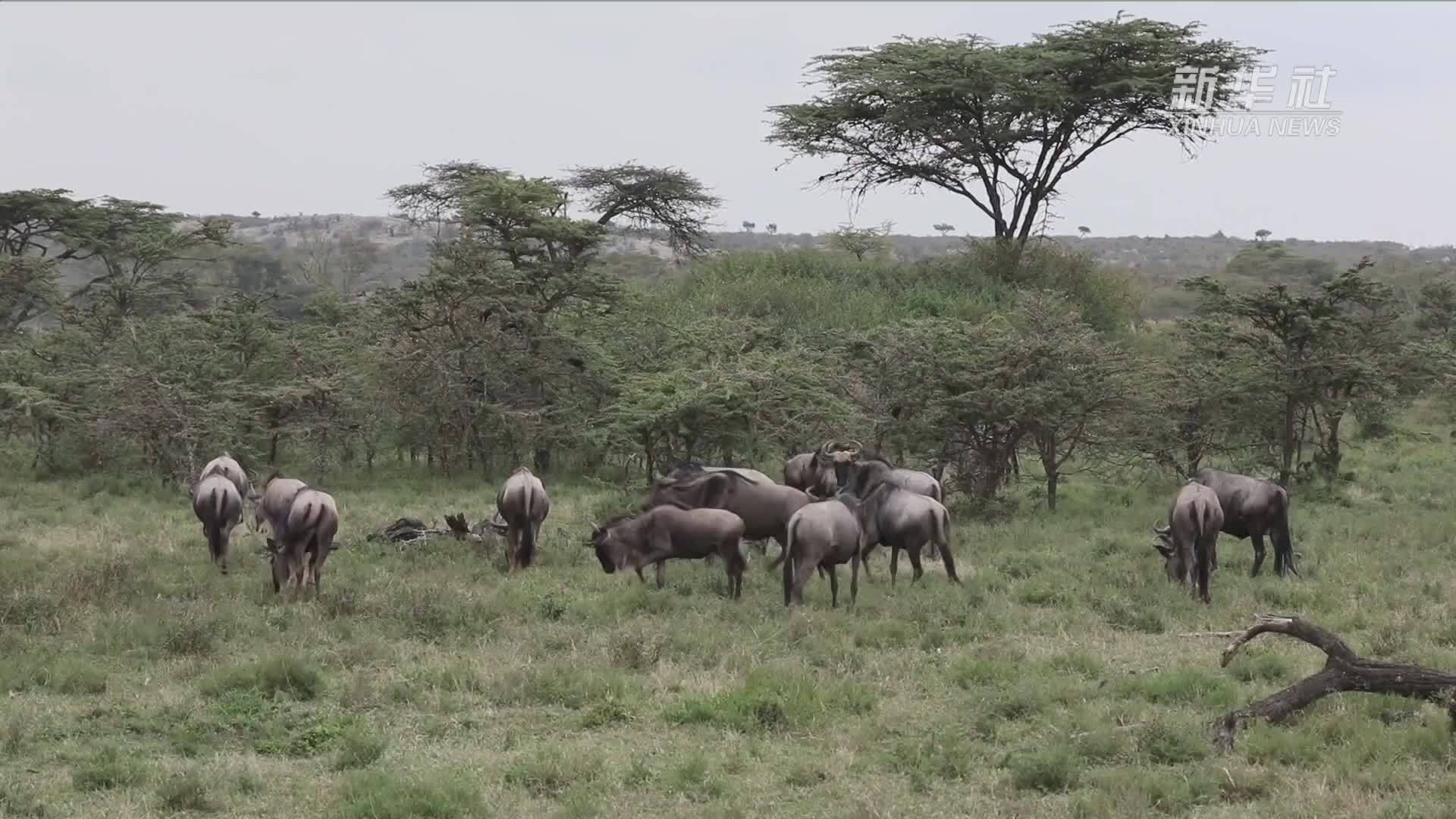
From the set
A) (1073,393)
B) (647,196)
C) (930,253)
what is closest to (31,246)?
(647,196)

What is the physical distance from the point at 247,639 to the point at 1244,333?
587 inches

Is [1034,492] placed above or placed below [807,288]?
below

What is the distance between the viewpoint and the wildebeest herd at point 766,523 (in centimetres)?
1148

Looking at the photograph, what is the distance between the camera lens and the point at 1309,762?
269 inches

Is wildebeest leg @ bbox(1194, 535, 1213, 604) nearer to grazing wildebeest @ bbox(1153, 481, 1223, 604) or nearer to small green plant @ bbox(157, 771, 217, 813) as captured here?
grazing wildebeest @ bbox(1153, 481, 1223, 604)

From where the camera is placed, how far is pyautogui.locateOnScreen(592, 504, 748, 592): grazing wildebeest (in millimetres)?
11852

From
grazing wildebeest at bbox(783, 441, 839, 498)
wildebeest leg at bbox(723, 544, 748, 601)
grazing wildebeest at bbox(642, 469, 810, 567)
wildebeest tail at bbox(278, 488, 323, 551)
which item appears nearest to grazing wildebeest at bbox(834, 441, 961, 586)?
grazing wildebeest at bbox(642, 469, 810, 567)

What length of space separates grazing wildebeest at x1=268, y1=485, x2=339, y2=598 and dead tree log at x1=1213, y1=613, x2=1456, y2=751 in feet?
25.8

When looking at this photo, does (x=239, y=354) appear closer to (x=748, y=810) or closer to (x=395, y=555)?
(x=395, y=555)

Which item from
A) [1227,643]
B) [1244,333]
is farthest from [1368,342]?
[1227,643]

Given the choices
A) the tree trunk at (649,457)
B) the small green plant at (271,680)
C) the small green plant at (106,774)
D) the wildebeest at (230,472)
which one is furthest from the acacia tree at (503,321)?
the small green plant at (106,774)

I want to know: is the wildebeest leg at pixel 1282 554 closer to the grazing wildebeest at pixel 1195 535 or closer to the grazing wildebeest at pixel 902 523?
the grazing wildebeest at pixel 1195 535

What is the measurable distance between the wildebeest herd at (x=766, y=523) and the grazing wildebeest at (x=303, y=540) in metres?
0.01

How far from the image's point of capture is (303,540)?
1180 centimetres
